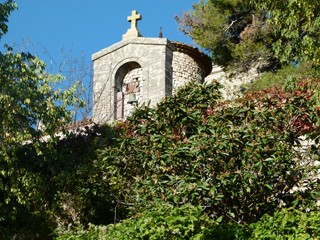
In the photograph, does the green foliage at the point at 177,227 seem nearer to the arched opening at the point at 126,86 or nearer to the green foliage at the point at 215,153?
the green foliage at the point at 215,153

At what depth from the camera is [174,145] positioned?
8828 mm

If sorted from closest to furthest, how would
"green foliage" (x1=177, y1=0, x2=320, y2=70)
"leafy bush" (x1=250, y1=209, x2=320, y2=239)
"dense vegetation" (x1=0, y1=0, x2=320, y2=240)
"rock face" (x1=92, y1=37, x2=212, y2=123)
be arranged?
"leafy bush" (x1=250, y1=209, x2=320, y2=239) → "dense vegetation" (x1=0, y1=0, x2=320, y2=240) → "rock face" (x1=92, y1=37, x2=212, y2=123) → "green foliage" (x1=177, y1=0, x2=320, y2=70)

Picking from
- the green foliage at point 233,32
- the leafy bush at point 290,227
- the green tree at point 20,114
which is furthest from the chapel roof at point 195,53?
the leafy bush at point 290,227

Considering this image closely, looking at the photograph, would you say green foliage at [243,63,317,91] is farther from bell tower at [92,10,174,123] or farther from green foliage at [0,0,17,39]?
green foliage at [0,0,17,39]

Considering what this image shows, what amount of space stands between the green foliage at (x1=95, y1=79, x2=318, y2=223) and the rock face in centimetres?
807

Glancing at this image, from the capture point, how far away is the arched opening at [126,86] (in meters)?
19.1

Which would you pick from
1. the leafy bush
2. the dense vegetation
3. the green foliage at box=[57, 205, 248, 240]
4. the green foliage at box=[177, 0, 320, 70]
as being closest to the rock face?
the green foliage at box=[177, 0, 320, 70]

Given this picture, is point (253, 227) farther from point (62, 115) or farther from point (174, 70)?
point (174, 70)

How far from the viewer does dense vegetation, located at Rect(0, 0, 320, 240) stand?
7.53 metres

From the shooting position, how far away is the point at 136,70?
19531mm

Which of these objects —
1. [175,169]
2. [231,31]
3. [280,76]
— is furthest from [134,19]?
[175,169]

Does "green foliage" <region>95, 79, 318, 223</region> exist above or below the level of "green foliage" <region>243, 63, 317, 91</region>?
below

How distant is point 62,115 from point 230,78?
49.2ft

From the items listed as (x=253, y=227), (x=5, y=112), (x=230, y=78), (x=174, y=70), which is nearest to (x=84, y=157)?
(x=5, y=112)
